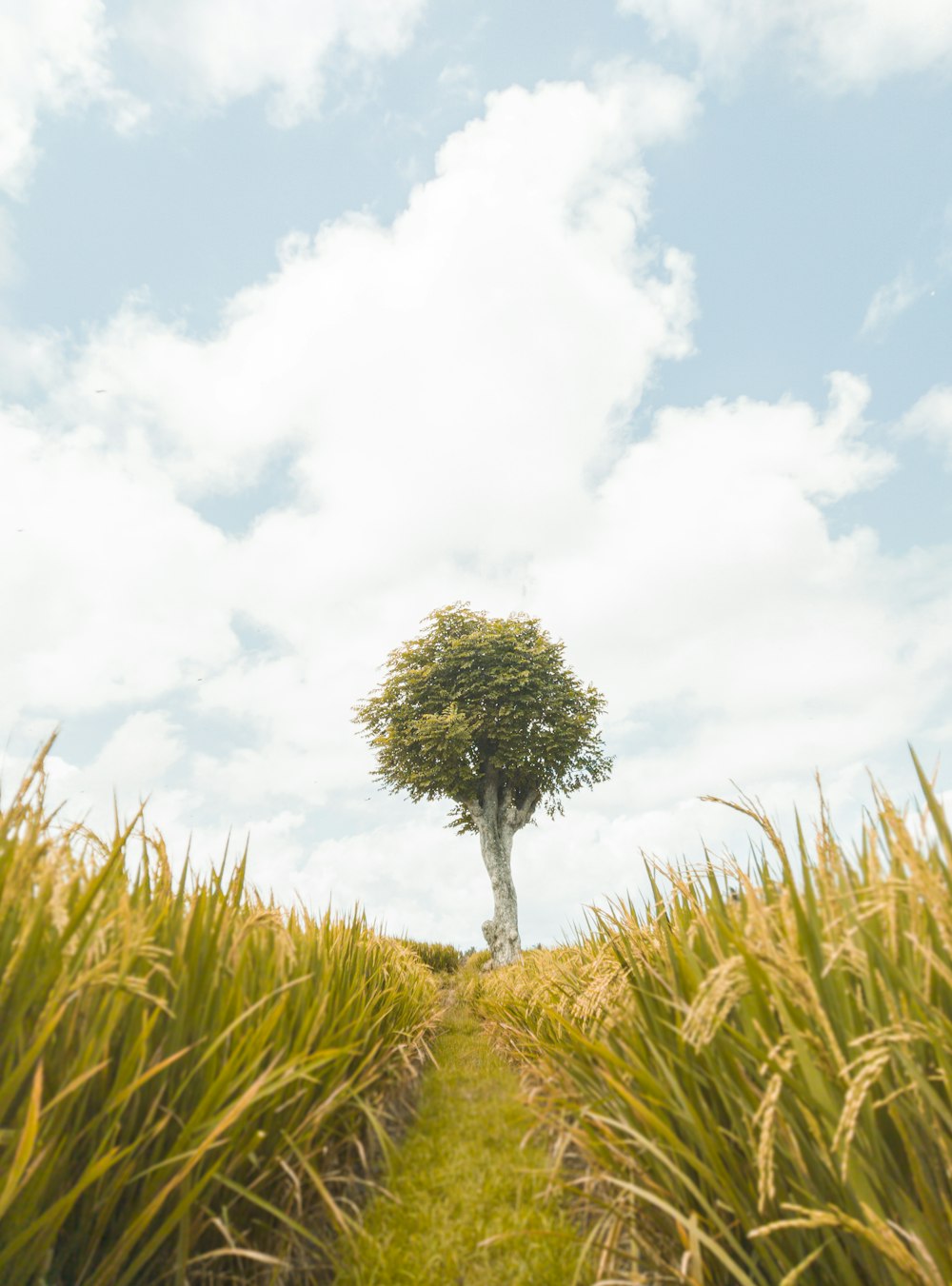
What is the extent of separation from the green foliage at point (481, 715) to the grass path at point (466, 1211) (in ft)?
47.5

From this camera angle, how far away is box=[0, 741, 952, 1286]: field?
1944 millimetres

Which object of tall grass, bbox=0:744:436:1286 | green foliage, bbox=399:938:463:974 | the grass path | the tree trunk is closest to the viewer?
tall grass, bbox=0:744:436:1286

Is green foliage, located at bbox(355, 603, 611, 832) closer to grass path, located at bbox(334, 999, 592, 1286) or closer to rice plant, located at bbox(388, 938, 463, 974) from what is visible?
rice plant, located at bbox(388, 938, 463, 974)

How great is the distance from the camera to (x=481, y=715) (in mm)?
20312

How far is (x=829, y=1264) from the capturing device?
81.3 inches

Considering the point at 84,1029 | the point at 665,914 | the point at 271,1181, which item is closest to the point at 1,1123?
the point at 84,1029

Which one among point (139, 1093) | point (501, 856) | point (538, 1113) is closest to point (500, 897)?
point (501, 856)

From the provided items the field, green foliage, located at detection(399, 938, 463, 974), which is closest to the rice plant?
green foliage, located at detection(399, 938, 463, 974)

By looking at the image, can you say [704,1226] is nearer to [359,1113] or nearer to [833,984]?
[833,984]

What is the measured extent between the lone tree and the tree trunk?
0.03 metres

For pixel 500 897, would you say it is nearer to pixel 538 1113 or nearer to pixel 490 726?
pixel 490 726

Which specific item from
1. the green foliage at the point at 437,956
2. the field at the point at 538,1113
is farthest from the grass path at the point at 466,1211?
the green foliage at the point at 437,956

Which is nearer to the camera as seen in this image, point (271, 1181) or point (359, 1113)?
point (271, 1181)

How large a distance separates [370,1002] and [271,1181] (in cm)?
202
